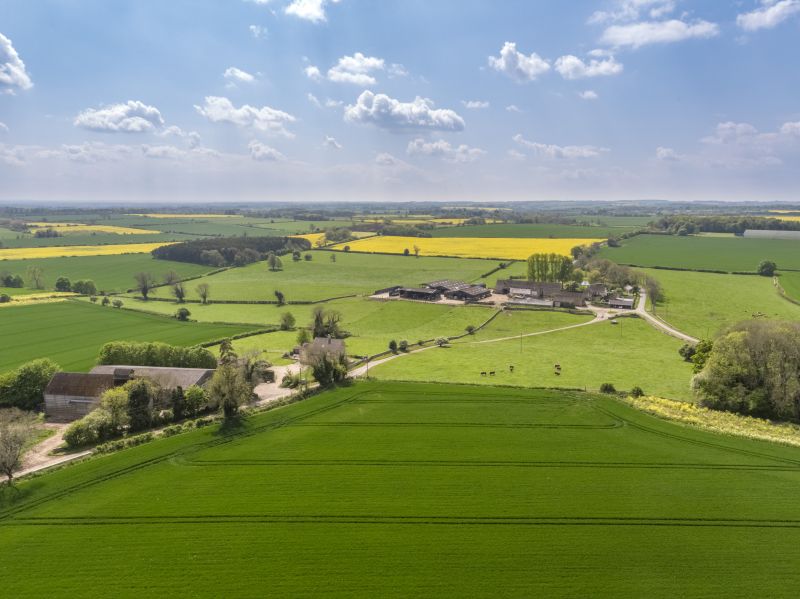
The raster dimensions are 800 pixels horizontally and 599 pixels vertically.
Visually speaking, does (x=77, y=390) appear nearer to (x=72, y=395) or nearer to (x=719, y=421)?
(x=72, y=395)

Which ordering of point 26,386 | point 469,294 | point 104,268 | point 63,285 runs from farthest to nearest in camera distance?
point 104,268
point 63,285
point 469,294
point 26,386

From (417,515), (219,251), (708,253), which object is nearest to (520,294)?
(417,515)

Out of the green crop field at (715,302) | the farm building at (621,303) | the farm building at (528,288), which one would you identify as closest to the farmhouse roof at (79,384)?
the green crop field at (715,302)

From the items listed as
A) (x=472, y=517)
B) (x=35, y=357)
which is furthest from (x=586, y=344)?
(x=35, y=357)

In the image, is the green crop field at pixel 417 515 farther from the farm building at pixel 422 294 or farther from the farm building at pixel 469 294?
the farm building at pixel 422 294

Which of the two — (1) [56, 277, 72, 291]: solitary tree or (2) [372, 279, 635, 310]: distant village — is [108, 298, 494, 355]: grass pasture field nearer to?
(2) [372, 279, 635, 310]: distant village

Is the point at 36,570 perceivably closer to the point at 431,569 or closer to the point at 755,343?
the point at 431,569
